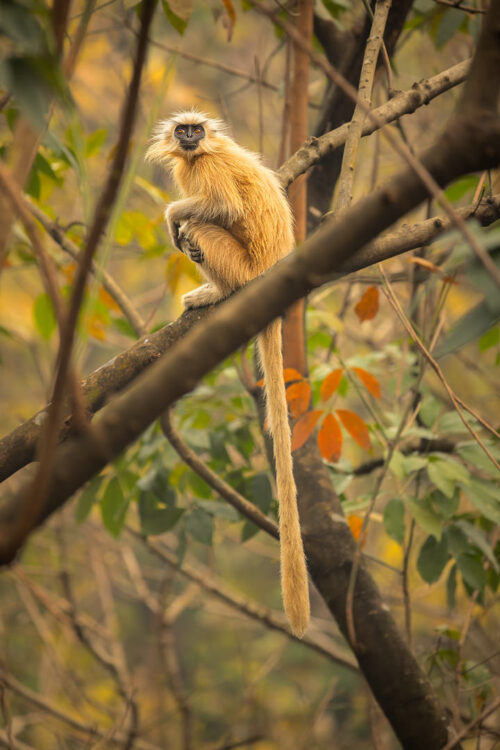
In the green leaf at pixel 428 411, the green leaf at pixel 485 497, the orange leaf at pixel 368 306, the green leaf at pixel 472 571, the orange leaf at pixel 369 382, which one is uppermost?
the orange leaf at pixel 368 306

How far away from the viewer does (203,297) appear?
9.21ft

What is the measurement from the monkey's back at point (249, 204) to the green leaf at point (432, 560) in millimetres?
1377

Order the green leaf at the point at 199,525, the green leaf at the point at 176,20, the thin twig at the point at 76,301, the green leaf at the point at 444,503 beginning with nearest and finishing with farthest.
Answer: the thin twig at the point at 76,301
the green leaf at the point at 176,20
the green leaf at the point at 444,503
the green leaf at the point at 199,525

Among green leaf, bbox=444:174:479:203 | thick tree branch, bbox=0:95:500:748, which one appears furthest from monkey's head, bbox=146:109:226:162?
thick tree branch, bbox=0:95:500:748

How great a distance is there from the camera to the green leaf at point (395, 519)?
2.29 meters

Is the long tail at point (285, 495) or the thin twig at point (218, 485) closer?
the long tail at point (285, 495)

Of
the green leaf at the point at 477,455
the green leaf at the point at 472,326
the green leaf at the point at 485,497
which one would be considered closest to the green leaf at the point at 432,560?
the green leaf at the point at 485,497

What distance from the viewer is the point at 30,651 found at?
663 cm

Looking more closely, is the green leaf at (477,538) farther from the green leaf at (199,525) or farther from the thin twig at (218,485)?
the green leaf at (199,525)

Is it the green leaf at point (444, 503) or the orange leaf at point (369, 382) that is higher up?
the orange leaf at point (369, 382)

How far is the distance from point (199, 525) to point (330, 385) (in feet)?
2.44

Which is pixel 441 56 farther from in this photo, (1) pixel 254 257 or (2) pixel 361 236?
(2) pixel 361 236

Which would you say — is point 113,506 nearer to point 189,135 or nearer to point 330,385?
point 330,385

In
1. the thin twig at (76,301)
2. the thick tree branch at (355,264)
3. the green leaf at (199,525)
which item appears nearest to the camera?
the thin twig at (76,301)
